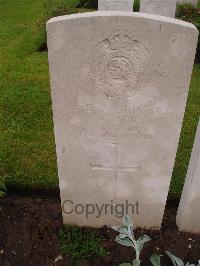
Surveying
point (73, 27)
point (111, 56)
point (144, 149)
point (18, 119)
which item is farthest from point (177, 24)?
point (18, 119)

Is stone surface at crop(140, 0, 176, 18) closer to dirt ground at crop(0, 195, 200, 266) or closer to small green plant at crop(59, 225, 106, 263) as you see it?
dirt ground at crop(0, 195, 200, 266)

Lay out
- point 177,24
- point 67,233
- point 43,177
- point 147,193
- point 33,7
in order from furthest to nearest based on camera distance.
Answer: point 33,7 → point 43,177 → point 67,233 → point 147,193 → point 177,24

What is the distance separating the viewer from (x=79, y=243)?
3.18m

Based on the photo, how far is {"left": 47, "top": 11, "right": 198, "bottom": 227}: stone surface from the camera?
2143 mm

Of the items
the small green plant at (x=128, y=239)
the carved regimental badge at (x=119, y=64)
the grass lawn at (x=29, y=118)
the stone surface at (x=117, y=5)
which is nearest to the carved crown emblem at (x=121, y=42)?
the carved regimental badge at (x=119, y=64)

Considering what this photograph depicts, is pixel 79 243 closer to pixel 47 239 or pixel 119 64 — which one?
pixel 47 239

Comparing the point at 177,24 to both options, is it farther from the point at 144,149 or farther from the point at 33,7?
the point at 33,7

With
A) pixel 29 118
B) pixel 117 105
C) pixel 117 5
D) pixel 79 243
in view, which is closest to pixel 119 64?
pixel 117 105

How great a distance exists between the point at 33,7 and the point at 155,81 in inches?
276

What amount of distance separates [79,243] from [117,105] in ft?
4.49

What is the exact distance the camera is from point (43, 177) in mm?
3893

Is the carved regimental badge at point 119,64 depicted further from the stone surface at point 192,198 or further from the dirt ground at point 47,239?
the dirt ground at point 47,239

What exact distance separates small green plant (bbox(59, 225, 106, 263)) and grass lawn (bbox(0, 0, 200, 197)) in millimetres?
665

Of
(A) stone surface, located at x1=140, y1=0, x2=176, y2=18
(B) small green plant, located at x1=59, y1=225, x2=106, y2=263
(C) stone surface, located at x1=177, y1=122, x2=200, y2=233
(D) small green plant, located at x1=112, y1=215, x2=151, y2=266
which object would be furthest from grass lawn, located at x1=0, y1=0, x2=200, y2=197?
(A) stone surface, located at x1=140, y1=0, x2=176, y2=18
